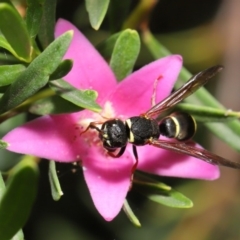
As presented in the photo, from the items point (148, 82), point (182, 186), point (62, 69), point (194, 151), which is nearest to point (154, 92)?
point (148, 82)

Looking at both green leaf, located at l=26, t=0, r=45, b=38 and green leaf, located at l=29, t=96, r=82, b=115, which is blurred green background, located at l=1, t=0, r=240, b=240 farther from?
green leaf, located at l=26, t=0, r=45, b=38

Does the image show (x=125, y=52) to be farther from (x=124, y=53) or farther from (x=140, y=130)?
(x=140, y=130)

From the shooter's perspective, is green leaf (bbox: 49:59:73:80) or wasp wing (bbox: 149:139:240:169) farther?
wasp wing (bbox: 149:139:240:169)

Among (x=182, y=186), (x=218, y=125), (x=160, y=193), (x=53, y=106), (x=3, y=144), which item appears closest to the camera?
(x=3, y=144)

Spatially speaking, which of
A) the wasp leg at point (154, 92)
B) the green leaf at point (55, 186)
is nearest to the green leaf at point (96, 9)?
the wasp leg at point (154, 92)

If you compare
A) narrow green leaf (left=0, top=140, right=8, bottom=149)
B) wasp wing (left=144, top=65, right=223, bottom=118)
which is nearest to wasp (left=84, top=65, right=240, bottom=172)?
wasp wing (left=144, top=65, right=223, bottom=118)

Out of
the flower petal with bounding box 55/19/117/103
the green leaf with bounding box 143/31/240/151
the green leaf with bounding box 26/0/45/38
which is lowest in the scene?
the green leaf with bounding box 143/31/240/151
